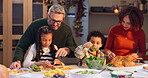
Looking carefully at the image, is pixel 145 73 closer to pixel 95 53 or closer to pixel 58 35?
pixel 95 53

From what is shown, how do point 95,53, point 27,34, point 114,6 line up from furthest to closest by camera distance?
1. point 114,6
2. point 27,34
3. point 95,53

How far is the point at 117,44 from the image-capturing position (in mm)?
2660

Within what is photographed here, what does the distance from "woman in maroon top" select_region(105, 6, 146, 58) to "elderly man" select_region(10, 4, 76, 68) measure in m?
0.43

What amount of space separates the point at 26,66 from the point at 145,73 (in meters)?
0.96

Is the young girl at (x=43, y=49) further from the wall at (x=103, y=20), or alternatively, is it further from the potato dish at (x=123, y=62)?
the wall at (x=103, y=20)

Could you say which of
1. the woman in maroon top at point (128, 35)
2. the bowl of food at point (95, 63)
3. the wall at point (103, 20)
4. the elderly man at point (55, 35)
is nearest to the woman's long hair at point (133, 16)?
the woman in maroon top at point (128, 35)

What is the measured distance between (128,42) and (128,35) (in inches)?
3.3

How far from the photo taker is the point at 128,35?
8.69 ft

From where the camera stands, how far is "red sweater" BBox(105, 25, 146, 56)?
2.61m

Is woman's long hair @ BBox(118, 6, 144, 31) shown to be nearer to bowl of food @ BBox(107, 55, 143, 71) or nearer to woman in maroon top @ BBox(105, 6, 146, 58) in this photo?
woman in maroon top @ BBox(105, 6, 146, 58)

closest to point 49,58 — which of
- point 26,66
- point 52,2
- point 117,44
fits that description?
point 26,66

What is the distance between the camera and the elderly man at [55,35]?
2283mm

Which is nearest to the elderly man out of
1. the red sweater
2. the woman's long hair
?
the red sweater

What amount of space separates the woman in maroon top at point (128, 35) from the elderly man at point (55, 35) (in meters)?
0.43
